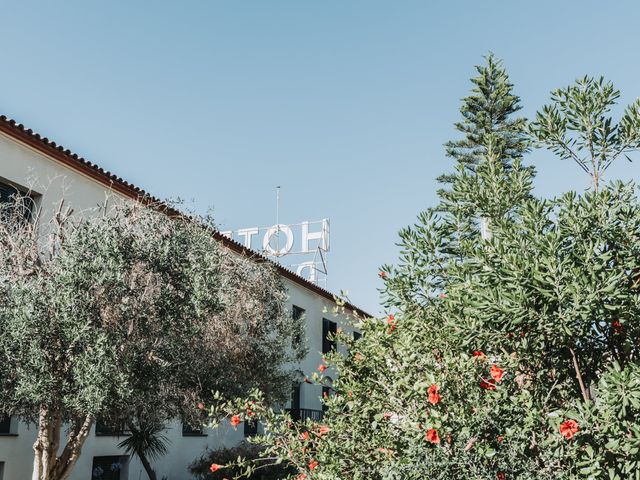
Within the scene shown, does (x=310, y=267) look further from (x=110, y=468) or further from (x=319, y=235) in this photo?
(x=110, y=468)

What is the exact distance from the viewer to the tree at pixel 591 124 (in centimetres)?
520

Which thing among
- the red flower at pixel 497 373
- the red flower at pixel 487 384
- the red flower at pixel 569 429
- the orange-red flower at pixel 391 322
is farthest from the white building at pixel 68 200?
the red flower at pixel 569 429

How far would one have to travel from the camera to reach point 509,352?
5121mm

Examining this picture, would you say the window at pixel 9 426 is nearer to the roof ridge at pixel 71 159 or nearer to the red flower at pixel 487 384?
the roof ridge at pixel 71 159

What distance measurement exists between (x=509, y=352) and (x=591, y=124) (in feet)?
6.81

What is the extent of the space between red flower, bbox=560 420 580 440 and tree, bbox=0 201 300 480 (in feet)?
22.4

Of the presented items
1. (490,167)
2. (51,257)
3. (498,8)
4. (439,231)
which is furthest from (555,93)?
(51,257)

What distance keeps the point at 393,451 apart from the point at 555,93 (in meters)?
3.50

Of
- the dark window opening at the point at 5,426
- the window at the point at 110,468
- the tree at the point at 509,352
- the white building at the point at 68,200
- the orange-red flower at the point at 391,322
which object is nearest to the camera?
the tree at the point at 509,352

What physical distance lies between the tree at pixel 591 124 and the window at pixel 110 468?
47.9 feet

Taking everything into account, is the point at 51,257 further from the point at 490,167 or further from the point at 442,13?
the point at 442,13

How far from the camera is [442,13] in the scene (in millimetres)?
12750

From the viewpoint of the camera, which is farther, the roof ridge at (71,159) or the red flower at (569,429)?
the roof ridge at (71,159)

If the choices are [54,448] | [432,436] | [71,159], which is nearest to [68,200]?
[71,159]
